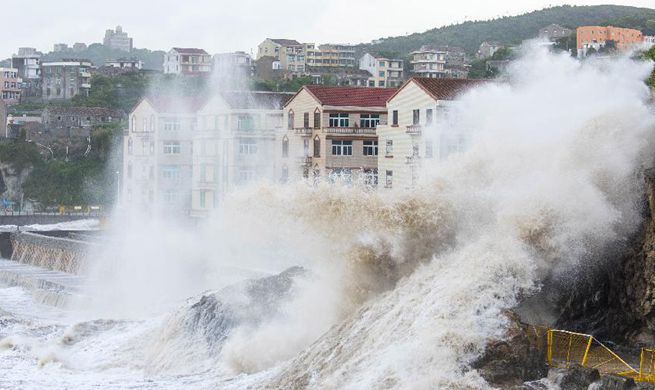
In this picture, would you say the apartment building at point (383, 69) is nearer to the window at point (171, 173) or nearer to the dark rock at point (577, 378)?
the window at point (171, 173)

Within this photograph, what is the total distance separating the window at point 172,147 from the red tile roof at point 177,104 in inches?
57.3

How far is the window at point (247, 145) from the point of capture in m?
45.9

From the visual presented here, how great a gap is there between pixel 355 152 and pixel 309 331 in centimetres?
2208

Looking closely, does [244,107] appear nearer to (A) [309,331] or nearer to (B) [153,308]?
(B) [153,308]

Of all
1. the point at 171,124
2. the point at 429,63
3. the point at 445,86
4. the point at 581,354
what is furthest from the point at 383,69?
the point at 581,354

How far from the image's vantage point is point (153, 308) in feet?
104

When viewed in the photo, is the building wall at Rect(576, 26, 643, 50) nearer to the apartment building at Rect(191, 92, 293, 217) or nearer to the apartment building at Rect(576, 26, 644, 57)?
the apartment building at Rect(576, 26, 644, 57)

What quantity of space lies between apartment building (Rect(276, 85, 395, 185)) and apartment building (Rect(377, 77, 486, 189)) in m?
2.10

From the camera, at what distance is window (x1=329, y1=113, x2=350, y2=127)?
42.5 metres

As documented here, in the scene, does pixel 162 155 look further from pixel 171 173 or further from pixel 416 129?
pixel 416 129

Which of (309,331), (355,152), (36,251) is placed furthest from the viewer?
(36,251)

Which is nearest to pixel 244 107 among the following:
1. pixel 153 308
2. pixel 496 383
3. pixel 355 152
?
pixel 355 152

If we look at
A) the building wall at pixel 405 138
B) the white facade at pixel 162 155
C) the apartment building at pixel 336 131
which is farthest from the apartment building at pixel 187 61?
the building wall at pixel 405 138

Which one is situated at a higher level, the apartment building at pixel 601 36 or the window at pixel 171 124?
the apartment building at pixel 601 36
